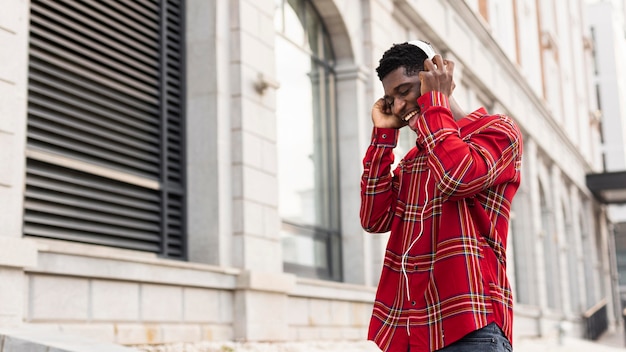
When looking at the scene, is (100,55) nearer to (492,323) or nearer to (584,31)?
(492,323)

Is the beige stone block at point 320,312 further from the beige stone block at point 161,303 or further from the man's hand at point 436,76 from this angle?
the man's hand at point 436,76

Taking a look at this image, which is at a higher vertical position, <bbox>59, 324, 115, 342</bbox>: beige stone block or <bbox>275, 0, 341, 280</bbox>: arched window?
<bbox>275, 0, 341, 280</bbox>: arched window

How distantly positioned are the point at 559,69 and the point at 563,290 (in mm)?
8019

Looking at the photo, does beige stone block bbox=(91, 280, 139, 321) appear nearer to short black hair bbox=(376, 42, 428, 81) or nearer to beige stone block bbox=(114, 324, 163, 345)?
beige stone block bbox=(114, 324, 163, 345)

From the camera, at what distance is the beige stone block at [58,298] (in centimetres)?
629

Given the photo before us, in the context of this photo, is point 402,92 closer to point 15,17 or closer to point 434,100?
point 434,100

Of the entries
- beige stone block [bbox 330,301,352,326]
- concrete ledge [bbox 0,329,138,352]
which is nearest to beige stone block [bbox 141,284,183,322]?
concrete ledge [bbox 0,329,138,352]

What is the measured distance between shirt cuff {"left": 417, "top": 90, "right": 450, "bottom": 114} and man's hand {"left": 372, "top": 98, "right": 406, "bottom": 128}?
9.0 inches

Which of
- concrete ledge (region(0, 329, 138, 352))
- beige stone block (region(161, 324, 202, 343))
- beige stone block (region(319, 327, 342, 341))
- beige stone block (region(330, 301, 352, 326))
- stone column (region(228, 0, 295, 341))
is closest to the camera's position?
concrete ledge (region(0, 329, 138, 352))

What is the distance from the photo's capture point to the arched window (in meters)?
11.1

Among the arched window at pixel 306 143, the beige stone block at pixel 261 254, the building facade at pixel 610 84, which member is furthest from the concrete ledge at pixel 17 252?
the building facade at pixel 610 84

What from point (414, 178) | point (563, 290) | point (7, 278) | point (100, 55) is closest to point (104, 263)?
point (7, 278)

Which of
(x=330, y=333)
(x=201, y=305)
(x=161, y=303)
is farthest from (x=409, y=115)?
(x=330, y=333)

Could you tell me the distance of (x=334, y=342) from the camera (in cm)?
1056
